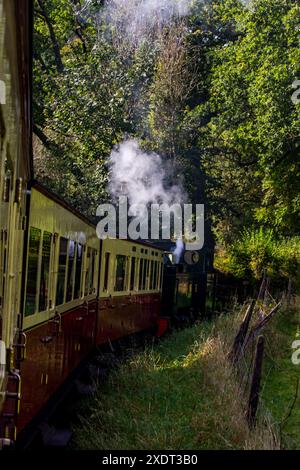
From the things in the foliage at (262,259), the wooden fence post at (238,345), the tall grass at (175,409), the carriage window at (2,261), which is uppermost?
the foliage at (262,259)

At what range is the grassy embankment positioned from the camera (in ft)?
23.5

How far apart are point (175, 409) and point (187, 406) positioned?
152mm

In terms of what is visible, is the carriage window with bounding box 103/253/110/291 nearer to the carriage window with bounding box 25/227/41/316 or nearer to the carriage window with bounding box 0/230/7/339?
the carriage window with bounding box 25/227/41/316

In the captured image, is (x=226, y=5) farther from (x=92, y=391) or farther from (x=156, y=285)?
(x=92, y=391)

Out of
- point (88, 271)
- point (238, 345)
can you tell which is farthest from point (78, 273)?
point (238, 345)

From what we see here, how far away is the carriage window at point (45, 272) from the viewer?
621cm

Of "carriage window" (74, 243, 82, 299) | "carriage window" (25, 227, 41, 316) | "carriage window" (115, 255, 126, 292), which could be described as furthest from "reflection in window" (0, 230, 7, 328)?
"carriage window" (115, 255, 126, 292)

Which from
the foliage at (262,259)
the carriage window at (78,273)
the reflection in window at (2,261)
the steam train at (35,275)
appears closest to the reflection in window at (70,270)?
the steam train at (35,275)

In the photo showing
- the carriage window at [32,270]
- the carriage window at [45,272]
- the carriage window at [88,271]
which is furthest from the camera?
the carriage window at [88,271]

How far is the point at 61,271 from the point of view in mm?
7395

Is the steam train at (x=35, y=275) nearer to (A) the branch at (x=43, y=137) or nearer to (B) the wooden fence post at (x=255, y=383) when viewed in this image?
(B) the wooden fence post at (x=255, y=383)

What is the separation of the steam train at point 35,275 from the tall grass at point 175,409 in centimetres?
64

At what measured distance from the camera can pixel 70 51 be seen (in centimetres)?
2980

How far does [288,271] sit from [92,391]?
1595 cm
